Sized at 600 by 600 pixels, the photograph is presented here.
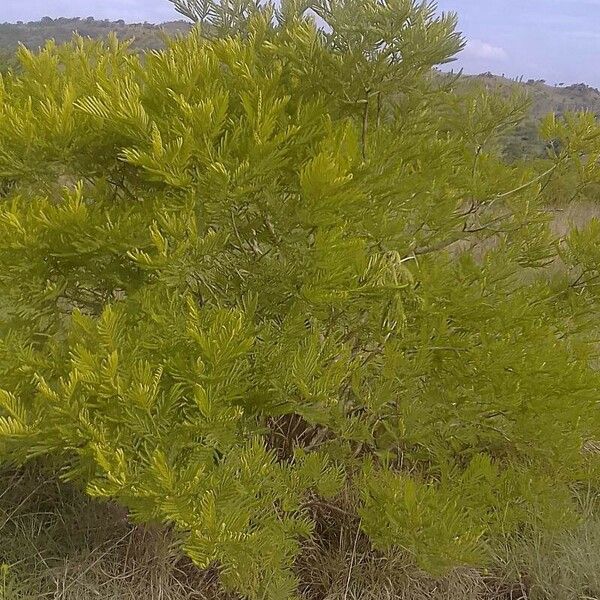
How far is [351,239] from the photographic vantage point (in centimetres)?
174

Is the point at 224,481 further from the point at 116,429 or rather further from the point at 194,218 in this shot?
the point at 194,218

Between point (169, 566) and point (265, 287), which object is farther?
point (169, 566)

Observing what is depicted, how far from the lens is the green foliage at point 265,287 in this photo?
158cm

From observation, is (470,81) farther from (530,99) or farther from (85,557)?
(85,557)

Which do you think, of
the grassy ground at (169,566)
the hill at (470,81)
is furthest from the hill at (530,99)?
the grassy ground at (169,566)

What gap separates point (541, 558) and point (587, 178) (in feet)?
4.48

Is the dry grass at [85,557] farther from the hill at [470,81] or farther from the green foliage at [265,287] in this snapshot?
the hill at [470,81]

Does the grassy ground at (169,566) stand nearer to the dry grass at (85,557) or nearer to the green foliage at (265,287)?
the dry grass at (85,557)

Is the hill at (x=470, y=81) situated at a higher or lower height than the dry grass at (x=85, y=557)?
higher

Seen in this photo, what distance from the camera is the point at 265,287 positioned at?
1833 mm

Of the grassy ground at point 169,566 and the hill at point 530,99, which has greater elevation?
the hill at point 530,99

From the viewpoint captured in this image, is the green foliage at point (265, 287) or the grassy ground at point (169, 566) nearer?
the green foliage at point (265, 287)

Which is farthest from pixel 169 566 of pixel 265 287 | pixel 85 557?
pixel 265 287

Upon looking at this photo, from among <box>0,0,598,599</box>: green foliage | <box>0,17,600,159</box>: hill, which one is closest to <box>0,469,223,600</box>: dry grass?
<box>0,0,598,599</box>: green foliage
